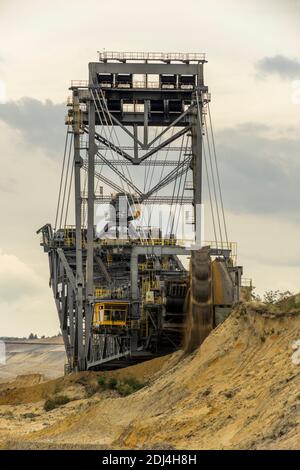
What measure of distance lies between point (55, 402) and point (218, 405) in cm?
2022

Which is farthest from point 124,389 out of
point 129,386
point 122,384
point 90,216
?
point 90,216

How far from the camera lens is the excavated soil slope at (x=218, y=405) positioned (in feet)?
60.7

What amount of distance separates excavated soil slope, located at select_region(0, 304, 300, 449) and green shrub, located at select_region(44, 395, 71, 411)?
6.11 meters

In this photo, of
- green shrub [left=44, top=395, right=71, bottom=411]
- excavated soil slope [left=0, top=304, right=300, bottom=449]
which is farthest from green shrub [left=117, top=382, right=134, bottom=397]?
excavated soil slope [left=0, top=304, right=300, bottom=449]

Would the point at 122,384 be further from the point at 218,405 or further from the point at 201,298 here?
the point at 218,405

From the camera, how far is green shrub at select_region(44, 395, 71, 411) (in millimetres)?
40459

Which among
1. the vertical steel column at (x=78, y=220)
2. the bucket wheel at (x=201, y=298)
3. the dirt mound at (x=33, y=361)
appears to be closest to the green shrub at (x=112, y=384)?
the bucket wheel at (x=201, y=298)

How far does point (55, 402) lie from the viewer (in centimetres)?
4075

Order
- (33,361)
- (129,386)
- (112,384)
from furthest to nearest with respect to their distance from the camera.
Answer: (33,361) < (112,384) < (129,386)

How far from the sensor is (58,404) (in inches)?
1598
